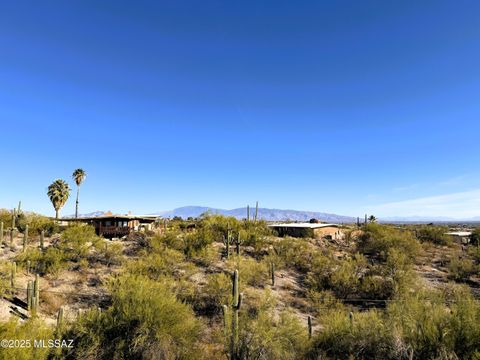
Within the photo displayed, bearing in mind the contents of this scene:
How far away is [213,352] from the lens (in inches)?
392

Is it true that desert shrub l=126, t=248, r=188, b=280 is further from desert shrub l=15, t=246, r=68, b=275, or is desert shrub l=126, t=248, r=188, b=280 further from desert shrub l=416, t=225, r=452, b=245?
desert shrub l=416, t=225, r=452, b=245

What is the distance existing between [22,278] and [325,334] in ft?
49.4

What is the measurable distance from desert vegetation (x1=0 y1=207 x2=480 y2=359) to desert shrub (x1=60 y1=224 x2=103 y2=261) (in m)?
0.07

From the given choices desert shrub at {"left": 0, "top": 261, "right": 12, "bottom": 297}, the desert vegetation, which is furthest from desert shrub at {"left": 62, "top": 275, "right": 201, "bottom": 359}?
desert shrub at {"left": 0, "top": 261, "right": 12, "bottom": 297}

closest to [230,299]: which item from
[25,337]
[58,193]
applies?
[25,337]

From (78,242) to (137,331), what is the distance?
13.8 m

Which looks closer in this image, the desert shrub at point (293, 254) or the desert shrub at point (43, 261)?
the desert shrub at point (43, 261)

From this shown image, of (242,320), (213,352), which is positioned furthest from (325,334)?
(213,352)

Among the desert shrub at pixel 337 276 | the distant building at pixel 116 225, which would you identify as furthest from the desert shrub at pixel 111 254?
the desert shrub at pixel 337 276

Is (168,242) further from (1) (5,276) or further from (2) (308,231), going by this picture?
(2) (308,231)

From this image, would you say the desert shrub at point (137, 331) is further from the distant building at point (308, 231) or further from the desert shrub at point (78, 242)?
the distant building at point (308, 231)

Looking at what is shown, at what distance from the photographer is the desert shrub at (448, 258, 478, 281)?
72.6 feet

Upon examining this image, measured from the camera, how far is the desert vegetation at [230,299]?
358 inches

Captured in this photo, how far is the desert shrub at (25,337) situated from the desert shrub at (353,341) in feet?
23.9
